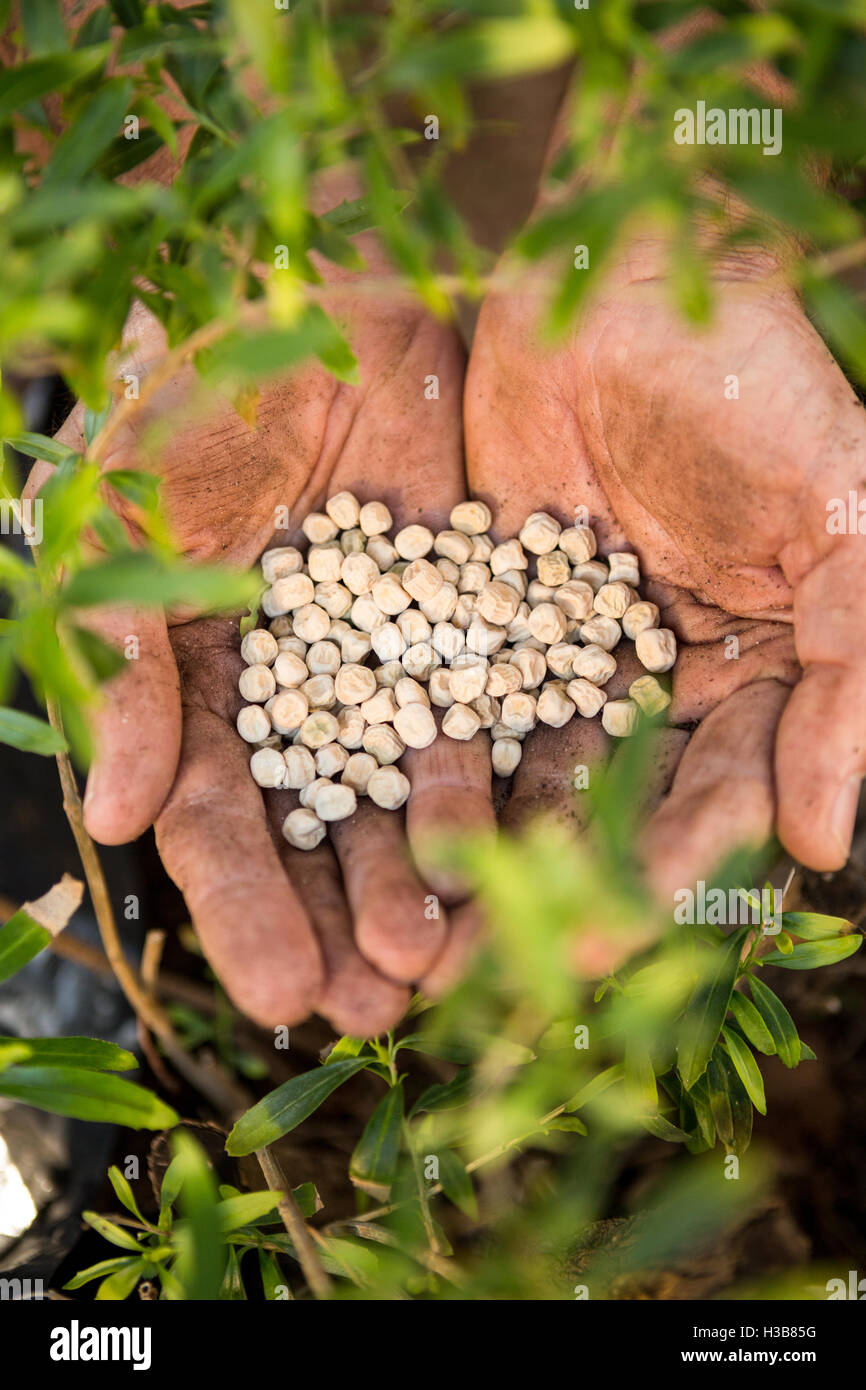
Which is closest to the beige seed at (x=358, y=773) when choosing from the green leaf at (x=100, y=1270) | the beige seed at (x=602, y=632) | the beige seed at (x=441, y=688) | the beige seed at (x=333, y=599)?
the beige seed at (x=441, y=688)

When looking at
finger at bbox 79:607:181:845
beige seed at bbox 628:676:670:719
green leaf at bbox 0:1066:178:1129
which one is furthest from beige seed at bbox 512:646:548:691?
green leaf at bbox 0:1066:178:1129

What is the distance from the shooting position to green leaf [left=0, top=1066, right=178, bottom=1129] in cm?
85

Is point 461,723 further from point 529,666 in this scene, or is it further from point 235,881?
point 235,881

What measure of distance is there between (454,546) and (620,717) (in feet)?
1.08

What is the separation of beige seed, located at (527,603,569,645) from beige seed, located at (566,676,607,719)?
0.24ft

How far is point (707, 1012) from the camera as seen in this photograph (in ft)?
3.55

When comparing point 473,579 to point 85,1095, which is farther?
point 473,579

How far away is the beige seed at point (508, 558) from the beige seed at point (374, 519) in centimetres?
15

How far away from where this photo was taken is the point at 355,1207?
60.2 inches

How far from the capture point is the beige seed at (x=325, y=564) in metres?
1.43

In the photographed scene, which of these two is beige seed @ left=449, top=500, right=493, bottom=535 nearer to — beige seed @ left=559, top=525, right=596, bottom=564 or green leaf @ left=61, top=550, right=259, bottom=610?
beige seed @ left=559, top=525, right=596, bottom=564

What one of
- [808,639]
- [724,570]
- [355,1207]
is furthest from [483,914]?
[355,1207]

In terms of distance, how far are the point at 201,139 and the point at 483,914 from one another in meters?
0.74

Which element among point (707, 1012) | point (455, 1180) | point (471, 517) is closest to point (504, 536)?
point (471, 517)
